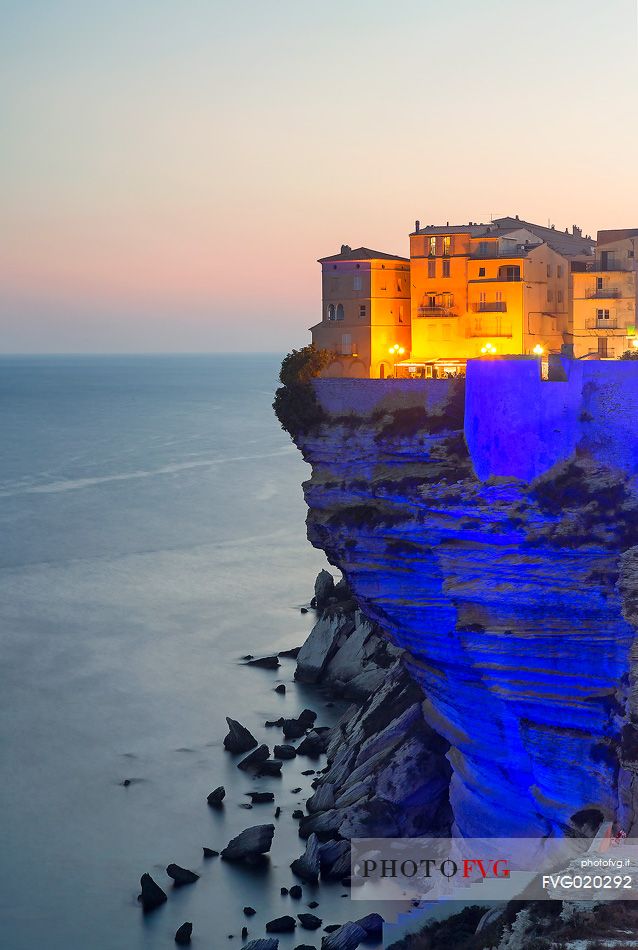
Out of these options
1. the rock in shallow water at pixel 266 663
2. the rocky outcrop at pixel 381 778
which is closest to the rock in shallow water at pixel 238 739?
the rocky outcrop at pixel 381 778

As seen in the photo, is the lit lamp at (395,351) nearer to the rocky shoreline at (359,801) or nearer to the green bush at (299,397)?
the green bush at (299,397)

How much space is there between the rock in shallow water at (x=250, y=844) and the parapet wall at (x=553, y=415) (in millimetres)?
12036

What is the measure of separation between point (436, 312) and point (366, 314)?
228 cm

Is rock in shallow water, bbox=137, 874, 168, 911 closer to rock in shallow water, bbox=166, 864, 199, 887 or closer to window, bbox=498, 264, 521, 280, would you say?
rock in shallow water, bbox=166, 864, 199, 887

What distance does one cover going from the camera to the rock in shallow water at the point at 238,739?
4506cm

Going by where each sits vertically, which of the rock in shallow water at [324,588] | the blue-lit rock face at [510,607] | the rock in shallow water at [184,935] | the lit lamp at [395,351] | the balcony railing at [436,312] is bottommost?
the rock in shallow water at [184,935]

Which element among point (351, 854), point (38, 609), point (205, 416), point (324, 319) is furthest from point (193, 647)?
point (205, 416)

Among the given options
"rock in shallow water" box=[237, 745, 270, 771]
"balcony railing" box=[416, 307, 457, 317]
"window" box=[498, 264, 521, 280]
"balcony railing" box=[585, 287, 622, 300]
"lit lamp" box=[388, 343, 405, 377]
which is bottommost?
"rock in shallow water" box=[237, 745, 270, 771]

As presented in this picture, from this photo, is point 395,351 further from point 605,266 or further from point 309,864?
point 309,864

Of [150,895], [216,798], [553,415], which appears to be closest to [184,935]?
[150,895]

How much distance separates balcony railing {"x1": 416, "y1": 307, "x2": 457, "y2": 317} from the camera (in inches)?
1709

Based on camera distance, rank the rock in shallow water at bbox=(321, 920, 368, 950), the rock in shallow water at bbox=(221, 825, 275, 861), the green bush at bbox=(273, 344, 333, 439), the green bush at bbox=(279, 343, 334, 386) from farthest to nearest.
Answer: the green bush at bbox=(279, 343, 334, 386)
the green bush at bbox=(273, 344, 333, 439)
the rock in shallow water at bbox=(221, 825, 275, 861)
the rock in shallow water at bbox=(321, 920, 368, 950)

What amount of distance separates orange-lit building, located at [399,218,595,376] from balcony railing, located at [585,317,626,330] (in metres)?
1.00

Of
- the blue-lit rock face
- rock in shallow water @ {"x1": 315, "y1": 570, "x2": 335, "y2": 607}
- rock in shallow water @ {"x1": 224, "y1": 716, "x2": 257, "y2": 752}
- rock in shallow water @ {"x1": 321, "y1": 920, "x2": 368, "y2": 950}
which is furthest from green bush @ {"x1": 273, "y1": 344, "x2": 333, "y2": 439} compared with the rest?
rock in shallow water @ {"x1": 315, "y1": 570, "x2": 335, "y2": 607}
